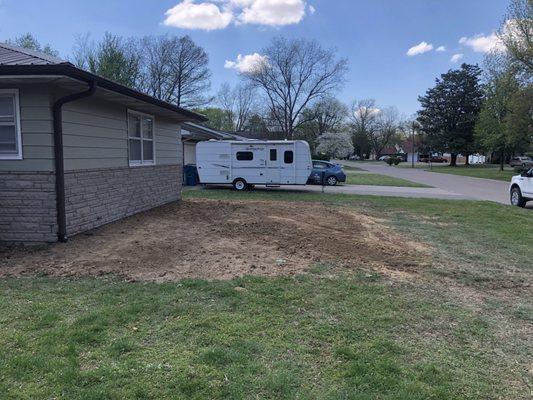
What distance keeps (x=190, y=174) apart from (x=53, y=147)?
15783mm

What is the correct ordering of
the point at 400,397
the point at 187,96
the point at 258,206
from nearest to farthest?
the point at 400,397
the point at 258,206
the point at 187,96

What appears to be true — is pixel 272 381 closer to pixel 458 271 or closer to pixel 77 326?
pixel 77 326

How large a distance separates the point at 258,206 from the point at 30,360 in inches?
401

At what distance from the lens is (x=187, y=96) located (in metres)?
53.8

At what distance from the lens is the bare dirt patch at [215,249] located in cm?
602

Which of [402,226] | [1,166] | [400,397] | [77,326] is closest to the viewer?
[400,397]

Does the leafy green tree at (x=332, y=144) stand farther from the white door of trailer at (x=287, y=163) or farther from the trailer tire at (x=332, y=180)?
the white door of trailer at (x=287, y=163)

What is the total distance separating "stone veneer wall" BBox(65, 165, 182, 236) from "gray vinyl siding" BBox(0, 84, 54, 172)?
52 centimetres

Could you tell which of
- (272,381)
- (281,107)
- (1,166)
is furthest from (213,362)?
(281,107)

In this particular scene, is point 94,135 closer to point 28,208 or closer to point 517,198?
point 28,208

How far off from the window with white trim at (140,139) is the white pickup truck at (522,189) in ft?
44.0

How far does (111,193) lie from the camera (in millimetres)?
9531

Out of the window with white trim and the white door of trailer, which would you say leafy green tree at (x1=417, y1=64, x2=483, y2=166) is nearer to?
the white door of trailer

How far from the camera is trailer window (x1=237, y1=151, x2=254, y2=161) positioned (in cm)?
2089
